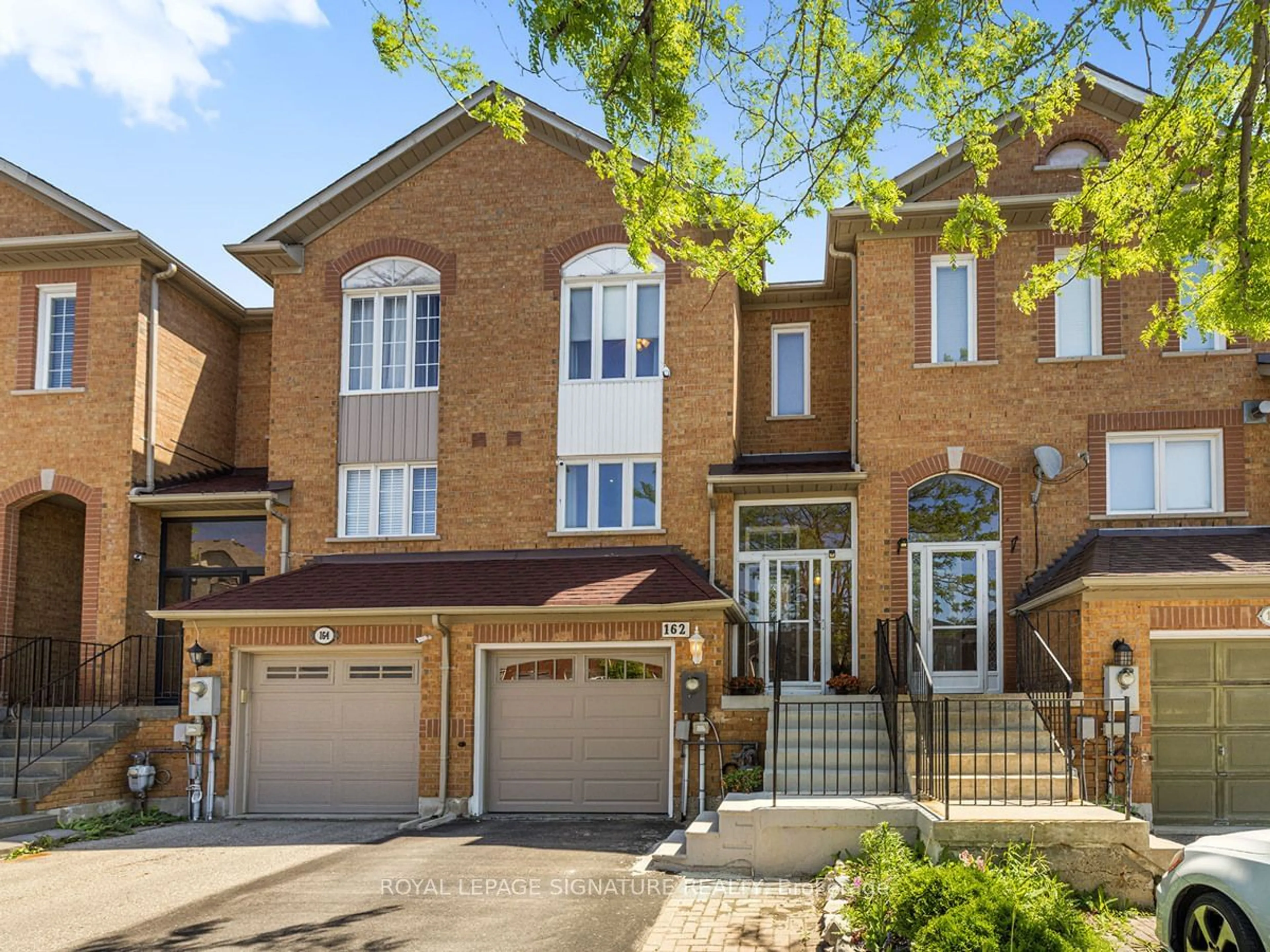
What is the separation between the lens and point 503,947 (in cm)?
905

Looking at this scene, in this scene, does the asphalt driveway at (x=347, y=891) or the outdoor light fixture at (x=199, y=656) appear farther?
the outdoor light fixture at (x=199, y=656)

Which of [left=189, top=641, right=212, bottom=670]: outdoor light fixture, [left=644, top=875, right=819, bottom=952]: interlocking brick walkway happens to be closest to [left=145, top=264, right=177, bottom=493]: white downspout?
[left=189, top=641, right=212, bottom=670]: outdoor light fixture

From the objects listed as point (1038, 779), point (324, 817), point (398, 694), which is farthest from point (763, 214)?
point (324, 817)

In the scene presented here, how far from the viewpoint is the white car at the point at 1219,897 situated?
22.5 ft

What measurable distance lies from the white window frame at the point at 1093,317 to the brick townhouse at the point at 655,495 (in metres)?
0.05

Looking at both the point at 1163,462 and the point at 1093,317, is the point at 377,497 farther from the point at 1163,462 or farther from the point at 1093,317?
the point at 1163,462

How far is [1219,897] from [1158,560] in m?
8.53

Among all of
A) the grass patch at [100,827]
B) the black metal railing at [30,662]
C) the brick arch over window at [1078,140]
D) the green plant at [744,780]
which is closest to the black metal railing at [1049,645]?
the green plant at [744,780]

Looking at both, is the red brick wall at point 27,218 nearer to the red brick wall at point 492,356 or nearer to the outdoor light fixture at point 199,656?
the red brick wall at point 492,356

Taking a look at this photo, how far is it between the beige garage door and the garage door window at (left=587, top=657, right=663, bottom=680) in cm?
231

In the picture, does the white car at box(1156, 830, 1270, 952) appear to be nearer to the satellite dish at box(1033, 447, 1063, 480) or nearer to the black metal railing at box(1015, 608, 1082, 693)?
the black metal railing at box(1015, 608, 1082, 693)

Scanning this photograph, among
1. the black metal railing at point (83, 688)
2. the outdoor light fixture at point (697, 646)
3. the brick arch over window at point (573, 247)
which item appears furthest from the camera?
the brick arch over window at point (573, 247)

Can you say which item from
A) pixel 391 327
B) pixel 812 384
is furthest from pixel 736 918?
pixel 391 327

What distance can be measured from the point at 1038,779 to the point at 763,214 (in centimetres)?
606
